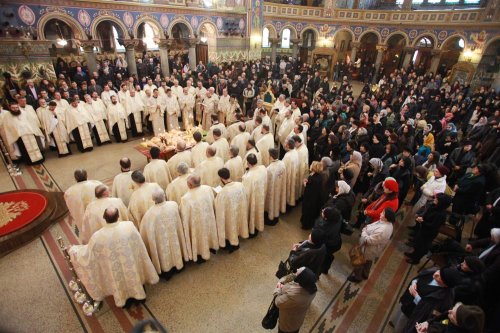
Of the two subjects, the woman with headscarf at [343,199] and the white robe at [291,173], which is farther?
the white robe at [291,173]

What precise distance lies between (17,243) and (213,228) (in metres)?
3.96

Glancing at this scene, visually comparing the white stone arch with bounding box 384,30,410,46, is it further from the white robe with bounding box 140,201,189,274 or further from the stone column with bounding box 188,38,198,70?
the white robe with bounding box 140,201,189,274

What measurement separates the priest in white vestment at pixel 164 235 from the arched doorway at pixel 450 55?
27.2 metres

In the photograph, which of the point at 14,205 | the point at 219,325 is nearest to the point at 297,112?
the point at 219,325

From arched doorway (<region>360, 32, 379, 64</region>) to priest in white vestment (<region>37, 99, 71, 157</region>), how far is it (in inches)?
1017

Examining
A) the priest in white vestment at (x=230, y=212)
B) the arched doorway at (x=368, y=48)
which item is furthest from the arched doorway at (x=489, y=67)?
the priest in white vestment at (x=230, y=212)

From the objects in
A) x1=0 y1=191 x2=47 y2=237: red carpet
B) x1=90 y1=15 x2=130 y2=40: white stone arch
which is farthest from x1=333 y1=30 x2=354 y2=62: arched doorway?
x1=0 y1=191 x2=47 y2=237: red carpet

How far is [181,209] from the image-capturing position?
4.61 m

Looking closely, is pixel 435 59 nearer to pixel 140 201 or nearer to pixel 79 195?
pixel 140 201

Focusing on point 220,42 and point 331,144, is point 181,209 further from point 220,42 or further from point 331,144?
point 220,42

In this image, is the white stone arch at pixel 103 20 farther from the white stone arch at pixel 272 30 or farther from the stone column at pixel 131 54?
the white stone arch at pixel 272 30

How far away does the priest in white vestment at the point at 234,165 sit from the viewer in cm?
583

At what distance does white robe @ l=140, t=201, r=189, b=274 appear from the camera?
4.26 m

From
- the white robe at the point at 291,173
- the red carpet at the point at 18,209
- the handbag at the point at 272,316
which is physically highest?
the white robe at the point at 291,173
